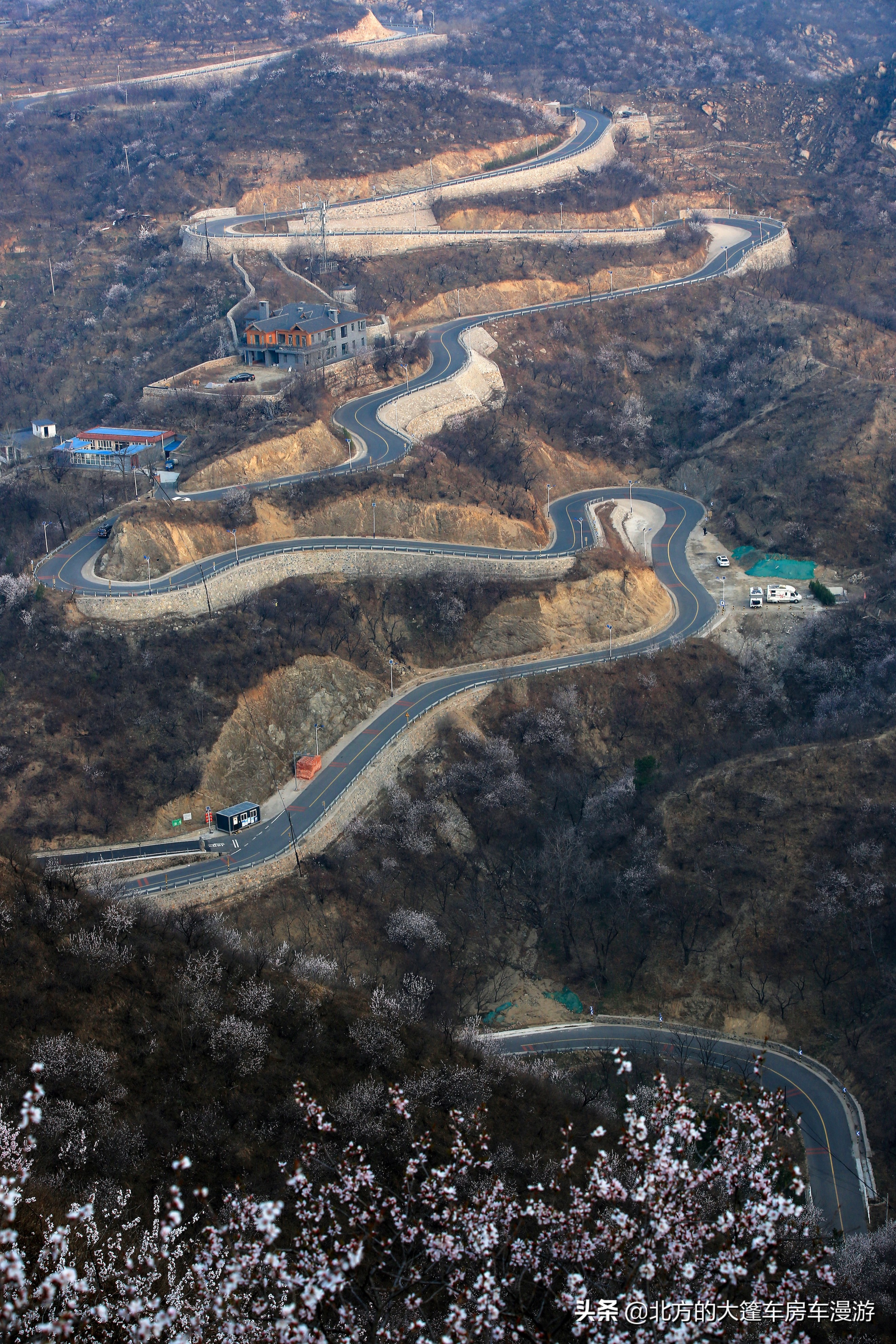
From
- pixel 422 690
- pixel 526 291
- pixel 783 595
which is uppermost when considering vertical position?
pixel 526 291

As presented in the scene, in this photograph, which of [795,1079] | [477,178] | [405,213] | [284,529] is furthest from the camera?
[477,178]

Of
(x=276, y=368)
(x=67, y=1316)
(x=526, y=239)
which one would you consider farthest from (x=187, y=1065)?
(x=526, y=239)

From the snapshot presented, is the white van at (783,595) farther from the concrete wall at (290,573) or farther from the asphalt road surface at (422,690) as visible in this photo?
the concrete wall at (290,573)

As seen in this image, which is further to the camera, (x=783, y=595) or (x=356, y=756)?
(x=783, y=595)

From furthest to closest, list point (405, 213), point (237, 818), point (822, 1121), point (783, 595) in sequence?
point (405, 213) → point (783, 595) → point (237, 818) → point (822, 1121)

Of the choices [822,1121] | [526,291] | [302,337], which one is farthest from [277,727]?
[526,291]

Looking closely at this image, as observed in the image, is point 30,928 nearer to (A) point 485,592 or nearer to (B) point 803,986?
(B) point 803,986

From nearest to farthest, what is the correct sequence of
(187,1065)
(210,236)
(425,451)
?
1. (187,1065)
2. (425,451)
3. (210,236)

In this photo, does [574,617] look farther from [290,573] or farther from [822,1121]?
[822,1121]
